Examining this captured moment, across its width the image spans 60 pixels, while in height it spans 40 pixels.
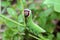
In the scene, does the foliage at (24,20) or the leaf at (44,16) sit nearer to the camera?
the foliage at (24,20)

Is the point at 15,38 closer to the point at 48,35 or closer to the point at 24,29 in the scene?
the point at 24,29

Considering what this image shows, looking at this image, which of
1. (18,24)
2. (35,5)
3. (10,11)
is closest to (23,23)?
(18,24)

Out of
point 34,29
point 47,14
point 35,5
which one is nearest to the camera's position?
point 34,29

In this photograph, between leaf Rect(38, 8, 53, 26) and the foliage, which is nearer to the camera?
the foliage

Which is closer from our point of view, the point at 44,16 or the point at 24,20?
the point at 24,20

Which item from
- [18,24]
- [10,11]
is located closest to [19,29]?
[18,24]

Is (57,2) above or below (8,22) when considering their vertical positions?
above

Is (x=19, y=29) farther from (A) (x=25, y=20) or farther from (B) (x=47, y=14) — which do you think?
(B) (x=47, y=14)

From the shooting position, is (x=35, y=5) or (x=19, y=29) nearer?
(x=19, y=29)

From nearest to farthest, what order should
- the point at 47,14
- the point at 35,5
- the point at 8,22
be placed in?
1. the point at 8,22
2. the point at 47,14
3. the point at 35,5
